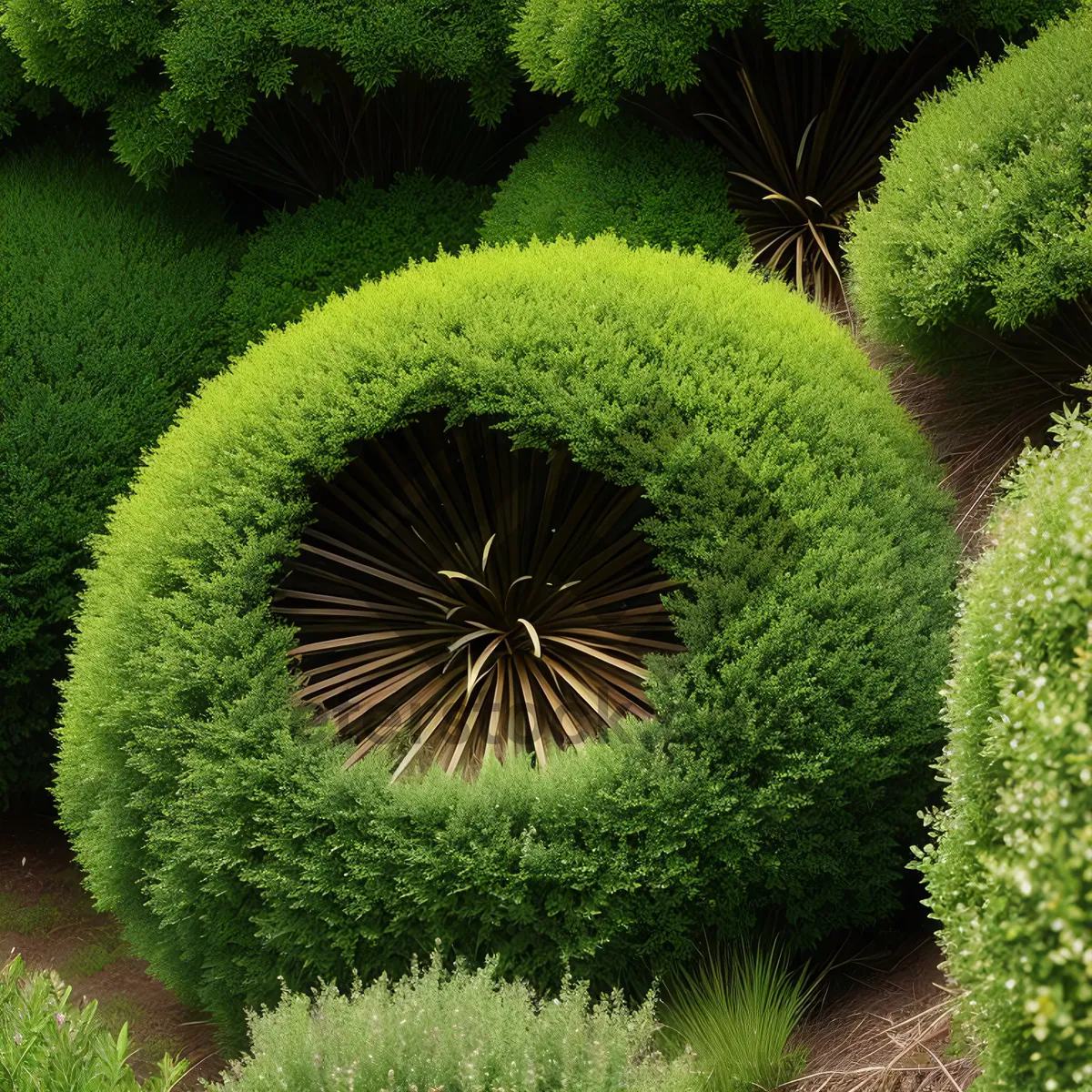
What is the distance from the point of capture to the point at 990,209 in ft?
14.8

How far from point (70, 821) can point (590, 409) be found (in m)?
2.71

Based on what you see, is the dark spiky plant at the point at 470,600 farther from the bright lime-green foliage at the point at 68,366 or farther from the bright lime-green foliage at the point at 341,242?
the bright lime-green foliage at the point at 341,242

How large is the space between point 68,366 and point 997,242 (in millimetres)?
4576

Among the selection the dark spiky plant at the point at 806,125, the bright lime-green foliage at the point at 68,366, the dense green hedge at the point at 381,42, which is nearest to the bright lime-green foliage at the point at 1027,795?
the dense green hedge at the point at 381,42

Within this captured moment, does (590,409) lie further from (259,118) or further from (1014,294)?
(259,118)

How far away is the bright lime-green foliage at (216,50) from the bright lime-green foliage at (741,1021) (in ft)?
15.6

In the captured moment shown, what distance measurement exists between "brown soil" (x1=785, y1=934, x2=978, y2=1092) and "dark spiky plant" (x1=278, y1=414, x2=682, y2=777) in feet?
4.15

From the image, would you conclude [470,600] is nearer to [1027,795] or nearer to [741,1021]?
[741,1021]

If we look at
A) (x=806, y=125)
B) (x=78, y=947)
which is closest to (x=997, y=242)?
(x=806, y=125)

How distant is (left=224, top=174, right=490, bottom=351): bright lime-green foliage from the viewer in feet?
22.3

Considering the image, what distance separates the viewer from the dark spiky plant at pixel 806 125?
6180 millimetres

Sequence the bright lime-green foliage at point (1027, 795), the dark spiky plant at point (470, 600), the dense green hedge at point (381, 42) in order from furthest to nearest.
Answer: the dense green hedge at point (381, 42) < the dark spiky plant at point (470, 600) < the bright lime-green foliage at point (1027, 795)

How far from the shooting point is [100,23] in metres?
6.27

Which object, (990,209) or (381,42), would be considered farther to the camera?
(381,42)
